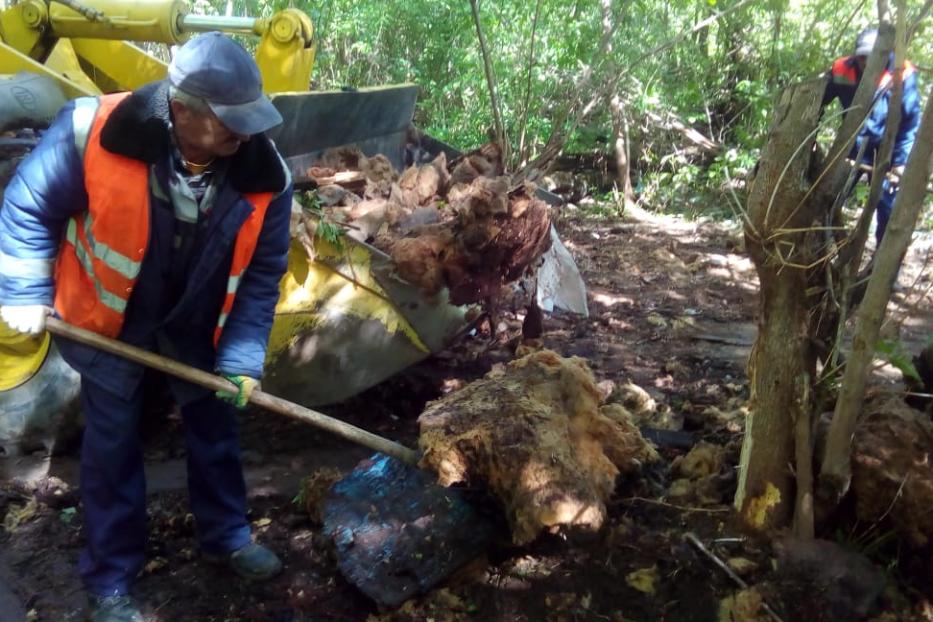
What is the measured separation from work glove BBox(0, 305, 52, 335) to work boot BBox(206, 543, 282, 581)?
1.10m

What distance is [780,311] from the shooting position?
2.50 m

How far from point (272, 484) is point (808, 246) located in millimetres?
2522

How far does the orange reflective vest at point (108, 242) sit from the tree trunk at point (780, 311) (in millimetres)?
1577

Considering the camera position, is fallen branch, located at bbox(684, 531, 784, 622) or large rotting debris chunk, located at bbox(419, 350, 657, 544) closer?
fallen branch, located at bbox(684, 531, 784, 622)

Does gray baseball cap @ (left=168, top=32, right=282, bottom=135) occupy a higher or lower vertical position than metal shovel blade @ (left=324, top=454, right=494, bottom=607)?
higher

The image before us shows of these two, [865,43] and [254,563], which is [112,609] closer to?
[254,563]

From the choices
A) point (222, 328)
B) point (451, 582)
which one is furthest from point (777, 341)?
point (222, 328)

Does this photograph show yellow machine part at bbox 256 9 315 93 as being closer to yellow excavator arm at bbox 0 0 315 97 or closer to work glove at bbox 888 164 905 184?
yellow excavator arm at bbox 0 0 315 97

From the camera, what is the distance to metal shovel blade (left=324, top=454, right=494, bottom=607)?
273cm

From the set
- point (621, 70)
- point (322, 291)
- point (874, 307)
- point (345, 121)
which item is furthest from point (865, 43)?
point (322, 291)

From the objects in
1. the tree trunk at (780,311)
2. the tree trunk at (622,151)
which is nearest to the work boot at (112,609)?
the tree trunk at (780,311)

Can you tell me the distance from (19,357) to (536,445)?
2455mm

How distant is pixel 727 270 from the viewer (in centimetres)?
704

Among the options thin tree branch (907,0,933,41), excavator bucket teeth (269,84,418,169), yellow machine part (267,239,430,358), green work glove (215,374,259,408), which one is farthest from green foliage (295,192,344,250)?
thin tree branch (907,0,933,41)
